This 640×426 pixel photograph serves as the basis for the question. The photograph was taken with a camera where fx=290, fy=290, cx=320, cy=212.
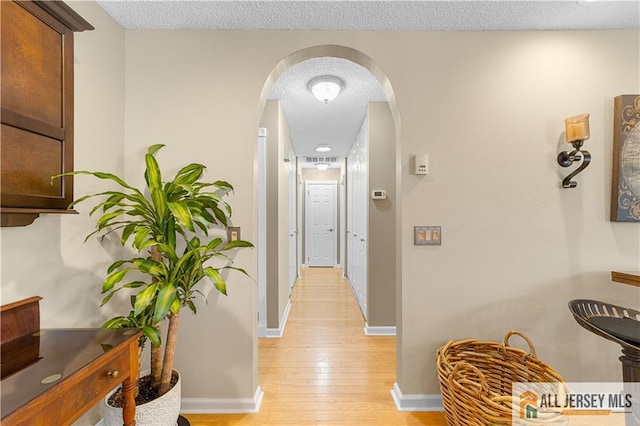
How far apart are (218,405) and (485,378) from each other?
5.33 ft

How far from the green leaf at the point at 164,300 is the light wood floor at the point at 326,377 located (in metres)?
0.95

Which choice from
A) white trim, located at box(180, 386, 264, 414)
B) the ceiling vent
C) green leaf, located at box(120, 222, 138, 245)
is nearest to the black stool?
white trim, located at box(180, 386, 264, 414)

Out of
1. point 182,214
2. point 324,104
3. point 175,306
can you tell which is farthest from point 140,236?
point 324,104

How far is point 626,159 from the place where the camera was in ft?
5.99

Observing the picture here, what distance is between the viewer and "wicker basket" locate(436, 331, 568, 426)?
1326 millimetres

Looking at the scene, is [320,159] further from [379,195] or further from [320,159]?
[379,195]

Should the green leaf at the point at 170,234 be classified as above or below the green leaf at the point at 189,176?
below

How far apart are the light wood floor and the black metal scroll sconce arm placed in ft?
5.52

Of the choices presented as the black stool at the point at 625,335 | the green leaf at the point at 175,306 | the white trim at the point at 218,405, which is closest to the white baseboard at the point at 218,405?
the white trim at the point at 218,405

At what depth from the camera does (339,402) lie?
1957mm

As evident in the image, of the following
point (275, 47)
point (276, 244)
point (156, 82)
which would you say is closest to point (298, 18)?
point (275, 47)

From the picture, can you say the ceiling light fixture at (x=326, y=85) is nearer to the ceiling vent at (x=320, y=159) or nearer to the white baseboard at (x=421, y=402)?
the white baseboard at (x=421, y=402)

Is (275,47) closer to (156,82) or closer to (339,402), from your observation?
(156,82)

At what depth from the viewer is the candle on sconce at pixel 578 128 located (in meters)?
1.70
